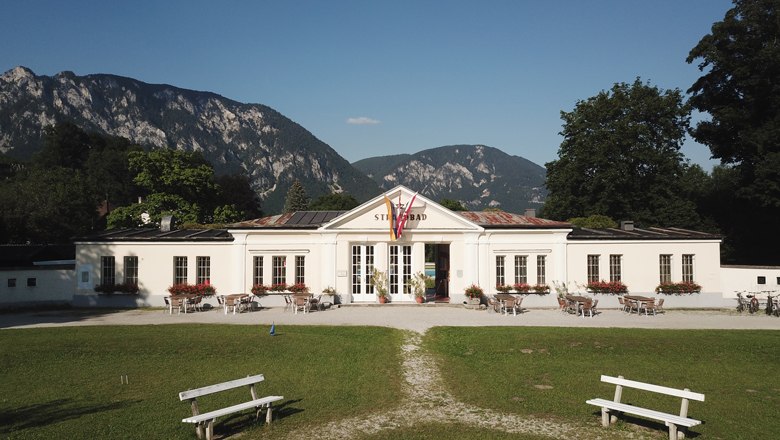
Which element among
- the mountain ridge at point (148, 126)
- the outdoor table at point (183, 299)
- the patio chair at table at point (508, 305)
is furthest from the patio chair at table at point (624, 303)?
the mountain ridge at point (148, 126)

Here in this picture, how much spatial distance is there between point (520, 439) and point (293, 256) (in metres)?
18.3

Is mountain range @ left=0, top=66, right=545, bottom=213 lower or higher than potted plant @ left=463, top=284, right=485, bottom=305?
higher

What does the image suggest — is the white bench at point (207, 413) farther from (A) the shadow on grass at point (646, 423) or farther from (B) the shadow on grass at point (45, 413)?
→ (A) the shadow on grass at point (646, 423)

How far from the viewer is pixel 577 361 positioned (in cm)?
1342

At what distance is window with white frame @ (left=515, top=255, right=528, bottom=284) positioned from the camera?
25.1 meters

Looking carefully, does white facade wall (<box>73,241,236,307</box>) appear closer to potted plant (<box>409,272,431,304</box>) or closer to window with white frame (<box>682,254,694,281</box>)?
potted plant (<box>409,272,431,304</box>)

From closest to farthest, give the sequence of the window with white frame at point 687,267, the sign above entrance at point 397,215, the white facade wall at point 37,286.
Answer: the white facade wall at point 37,286 < the sign above entrance at point 397,215 < the window with white frame at point 687,267

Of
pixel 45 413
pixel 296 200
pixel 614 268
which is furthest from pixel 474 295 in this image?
pixel 296 200

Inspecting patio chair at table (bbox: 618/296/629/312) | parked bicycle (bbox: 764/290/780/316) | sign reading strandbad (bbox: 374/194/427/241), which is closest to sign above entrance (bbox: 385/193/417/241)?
sign reading strandbad (bbox: 374/194/427/241)

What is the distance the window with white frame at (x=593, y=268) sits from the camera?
2520cm

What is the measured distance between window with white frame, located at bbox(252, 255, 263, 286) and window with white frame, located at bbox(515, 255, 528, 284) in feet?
42.0

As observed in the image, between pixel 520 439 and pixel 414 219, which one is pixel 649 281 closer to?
pixel 414 219

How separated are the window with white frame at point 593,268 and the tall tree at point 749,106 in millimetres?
13497

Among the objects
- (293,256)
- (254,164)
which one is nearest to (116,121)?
(254,164)
